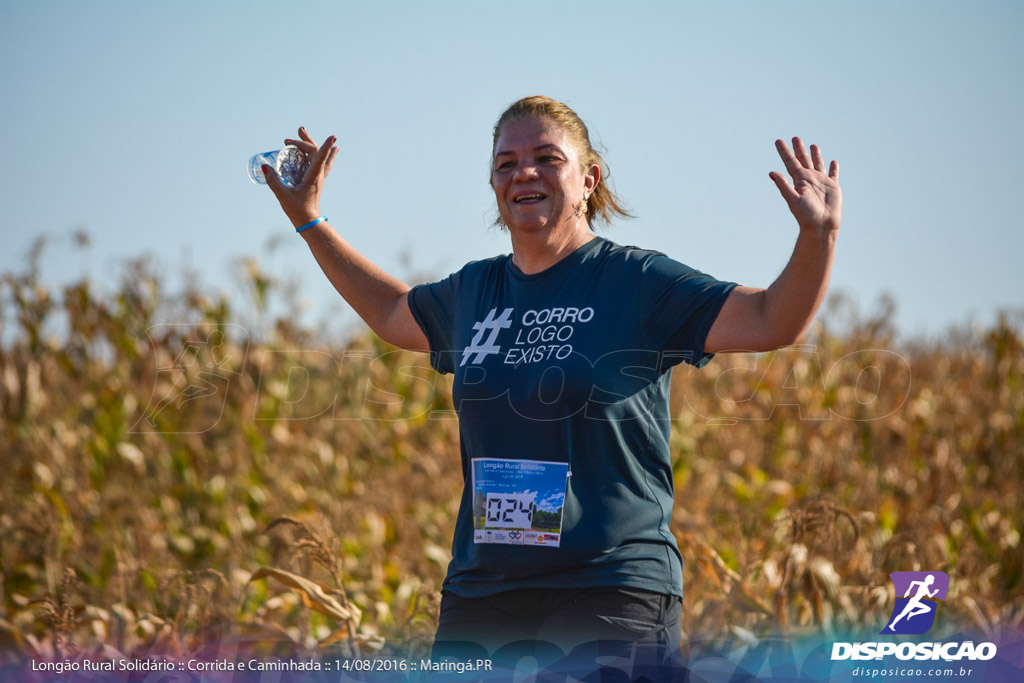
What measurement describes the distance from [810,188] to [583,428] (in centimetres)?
79

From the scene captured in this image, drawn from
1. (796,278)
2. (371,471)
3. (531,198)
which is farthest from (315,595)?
(371,471)

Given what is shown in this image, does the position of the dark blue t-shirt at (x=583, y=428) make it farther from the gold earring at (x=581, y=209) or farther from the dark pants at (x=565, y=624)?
the gold earring at (x=581, y=209)

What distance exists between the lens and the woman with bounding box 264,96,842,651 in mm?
2396

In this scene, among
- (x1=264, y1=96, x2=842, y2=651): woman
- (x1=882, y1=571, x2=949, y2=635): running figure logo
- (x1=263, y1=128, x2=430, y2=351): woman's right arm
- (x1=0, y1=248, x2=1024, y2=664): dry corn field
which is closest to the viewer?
(x1=264, y1=96, x2=842, y2=651): woman

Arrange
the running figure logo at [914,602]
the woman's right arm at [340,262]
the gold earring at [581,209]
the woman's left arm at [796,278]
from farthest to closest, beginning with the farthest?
1. the running figure logo at [914,602]
2. the woman's right arm at [340,262]
3. the gold earring at [581,209]
4. the woman's left arm at [796,278]

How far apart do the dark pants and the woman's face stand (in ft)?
3.25

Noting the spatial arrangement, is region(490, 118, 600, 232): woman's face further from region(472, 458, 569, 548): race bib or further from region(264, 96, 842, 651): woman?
region(472, 458, 569, 548): race bib

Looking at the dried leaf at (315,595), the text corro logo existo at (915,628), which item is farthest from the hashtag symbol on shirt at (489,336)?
the text corro logo existo at (915,628)

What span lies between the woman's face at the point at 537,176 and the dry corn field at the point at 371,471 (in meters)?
1.56

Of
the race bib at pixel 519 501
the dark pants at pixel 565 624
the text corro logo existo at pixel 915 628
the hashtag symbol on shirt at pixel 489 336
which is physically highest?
the hashtag symbol on shirt at pixel 489 336

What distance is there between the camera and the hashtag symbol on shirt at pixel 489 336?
2.68 m

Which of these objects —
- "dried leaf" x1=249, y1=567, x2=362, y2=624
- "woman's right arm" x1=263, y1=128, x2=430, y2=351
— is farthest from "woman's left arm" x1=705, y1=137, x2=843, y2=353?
"dried leaf" x1=249, y1=567, x2=362, y2=624

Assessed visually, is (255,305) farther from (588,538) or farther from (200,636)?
(588,538)

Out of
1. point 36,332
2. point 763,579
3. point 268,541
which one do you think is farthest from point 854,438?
point 36,332
